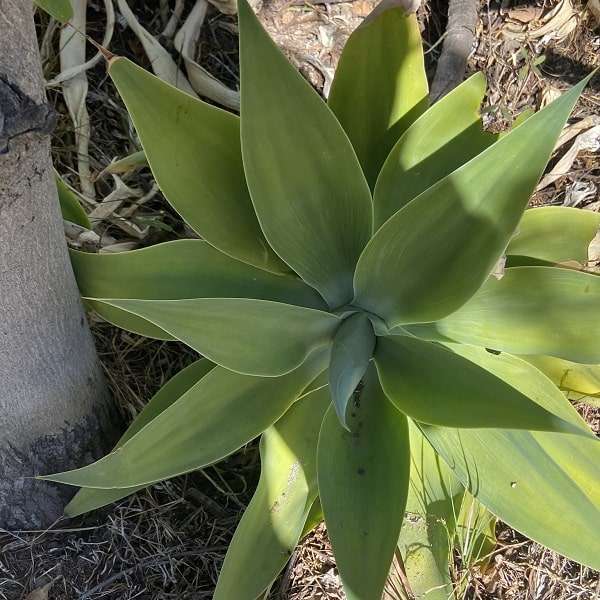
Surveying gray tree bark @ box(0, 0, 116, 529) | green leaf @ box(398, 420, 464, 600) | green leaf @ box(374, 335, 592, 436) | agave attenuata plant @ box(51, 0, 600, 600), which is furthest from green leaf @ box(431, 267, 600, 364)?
gray tree bark @ box(0, 0, 116, 529)

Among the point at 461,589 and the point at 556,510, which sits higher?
the point at 556,510

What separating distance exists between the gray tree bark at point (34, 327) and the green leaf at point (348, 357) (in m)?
0.41

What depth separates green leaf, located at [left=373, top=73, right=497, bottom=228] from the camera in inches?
35.4

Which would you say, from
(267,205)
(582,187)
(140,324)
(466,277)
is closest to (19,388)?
(140,324)

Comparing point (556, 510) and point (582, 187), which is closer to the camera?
point (556, 510)

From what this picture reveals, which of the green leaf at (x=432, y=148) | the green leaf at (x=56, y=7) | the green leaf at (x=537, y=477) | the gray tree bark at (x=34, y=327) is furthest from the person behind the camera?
the green leaf at (x=432, y=148)

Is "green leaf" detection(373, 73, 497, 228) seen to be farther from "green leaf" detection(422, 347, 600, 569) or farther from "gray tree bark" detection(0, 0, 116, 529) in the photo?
"gray tree bark" detection(0, 0, 116, 529)

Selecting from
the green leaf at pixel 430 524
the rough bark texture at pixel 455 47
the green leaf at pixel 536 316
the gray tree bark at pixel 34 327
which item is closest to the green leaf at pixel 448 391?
the green leaf at pixel 536 316

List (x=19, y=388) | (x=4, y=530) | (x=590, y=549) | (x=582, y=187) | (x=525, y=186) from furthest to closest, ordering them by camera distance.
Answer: (x=582, y=187) < (x=4, y=530) < (x=19, y=388) < (x=590, y=549) < (x=525, y=186)

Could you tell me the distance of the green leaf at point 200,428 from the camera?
2.61ft

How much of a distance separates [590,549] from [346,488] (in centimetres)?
31

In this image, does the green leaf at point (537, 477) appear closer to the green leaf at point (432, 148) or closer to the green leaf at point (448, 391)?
the green leaf at point (448, 391)

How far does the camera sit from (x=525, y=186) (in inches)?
25.9

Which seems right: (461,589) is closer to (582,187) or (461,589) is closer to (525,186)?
(525,186)
